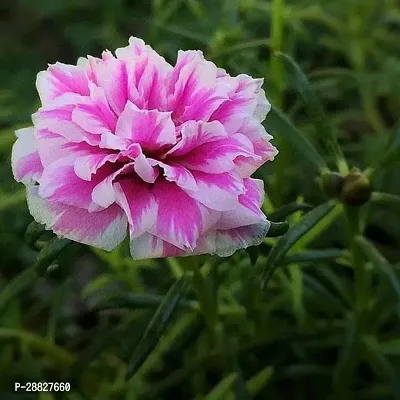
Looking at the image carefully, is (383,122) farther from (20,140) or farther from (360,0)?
(20,140)

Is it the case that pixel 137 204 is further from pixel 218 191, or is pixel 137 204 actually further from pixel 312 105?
pixel 312 105

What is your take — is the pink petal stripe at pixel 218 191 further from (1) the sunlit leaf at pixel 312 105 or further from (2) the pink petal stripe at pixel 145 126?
(1) the sunlit leaf at pixel 312 105

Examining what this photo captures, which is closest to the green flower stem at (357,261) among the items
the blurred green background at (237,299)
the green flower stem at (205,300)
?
the blurred green background at (237,299)

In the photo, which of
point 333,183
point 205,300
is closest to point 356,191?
point 333,183

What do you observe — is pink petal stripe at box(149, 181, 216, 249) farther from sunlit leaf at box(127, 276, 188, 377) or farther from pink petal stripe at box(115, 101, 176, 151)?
sunlit leaf at box(127, 276, 188, 377)

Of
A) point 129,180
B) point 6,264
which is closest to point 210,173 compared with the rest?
point 129,180
